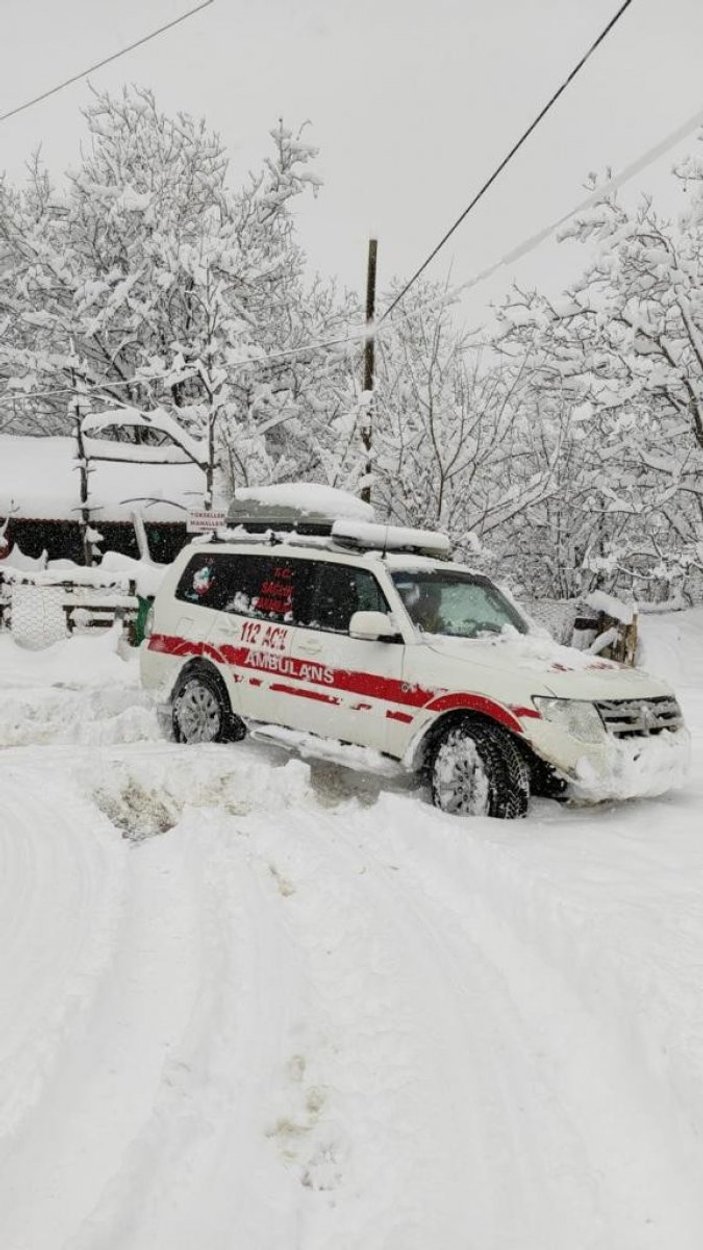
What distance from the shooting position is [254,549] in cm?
771

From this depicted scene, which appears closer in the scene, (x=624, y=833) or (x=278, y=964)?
(x=278, y=964)

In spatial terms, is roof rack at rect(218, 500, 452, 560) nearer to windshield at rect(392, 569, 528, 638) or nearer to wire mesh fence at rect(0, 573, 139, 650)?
windshield at rect(392, 569, 528, 638)

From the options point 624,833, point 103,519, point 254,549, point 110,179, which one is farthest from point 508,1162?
point 110,179

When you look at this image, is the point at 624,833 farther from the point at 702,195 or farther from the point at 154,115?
the point at 154,115

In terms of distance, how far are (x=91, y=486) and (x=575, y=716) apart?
18196 mm

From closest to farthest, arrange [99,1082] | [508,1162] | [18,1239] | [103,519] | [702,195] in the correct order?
[18,1239] < [508,1162] < [99,1082] < [702,195] < [103,519]

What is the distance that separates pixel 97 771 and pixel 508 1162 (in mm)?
4694

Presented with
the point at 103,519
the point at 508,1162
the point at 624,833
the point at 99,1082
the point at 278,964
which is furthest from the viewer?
the point at 103,519

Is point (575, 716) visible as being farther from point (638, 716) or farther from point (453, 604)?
point (453, 604)

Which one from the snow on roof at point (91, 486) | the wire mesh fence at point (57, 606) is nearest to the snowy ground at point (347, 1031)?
the wire mesh fence at point (57, 606)

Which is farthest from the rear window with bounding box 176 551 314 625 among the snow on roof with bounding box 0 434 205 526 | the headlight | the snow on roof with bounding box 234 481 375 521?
the snow on roof with bounding box 0 434 205 526

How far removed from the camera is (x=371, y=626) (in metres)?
6.30

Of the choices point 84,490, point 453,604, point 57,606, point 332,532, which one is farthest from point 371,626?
point 84,490

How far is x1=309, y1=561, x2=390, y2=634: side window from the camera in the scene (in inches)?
268
